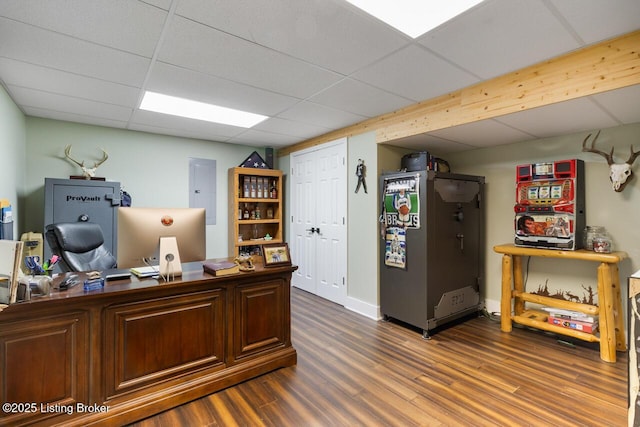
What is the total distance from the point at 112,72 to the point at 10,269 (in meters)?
1.68

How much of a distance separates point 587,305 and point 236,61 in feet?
12.3

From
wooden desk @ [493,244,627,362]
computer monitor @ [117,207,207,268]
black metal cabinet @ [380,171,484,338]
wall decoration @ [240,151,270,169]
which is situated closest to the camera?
computer monitor @ [117,207,207,268]

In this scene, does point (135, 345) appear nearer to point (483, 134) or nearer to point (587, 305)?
point (483, 134)

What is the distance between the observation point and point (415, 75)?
2.54 metres

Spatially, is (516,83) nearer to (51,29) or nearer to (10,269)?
(51,29)

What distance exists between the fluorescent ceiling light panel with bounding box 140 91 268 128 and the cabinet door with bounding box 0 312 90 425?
2161 mm

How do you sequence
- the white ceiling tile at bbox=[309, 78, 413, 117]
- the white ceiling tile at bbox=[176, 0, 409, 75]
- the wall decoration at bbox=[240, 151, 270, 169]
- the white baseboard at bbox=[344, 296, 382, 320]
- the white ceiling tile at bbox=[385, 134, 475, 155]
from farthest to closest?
the wall decoration at bbox=[240, 151, 270, 169] → the white baseboard at bbox=[344, 296, 382, 320] → the white ceiling tile at bbox=[385, 134, 475, 155] → the white ceiling tile at bbox=[309, 78, 413, 117] → the white ceiling tile at bbox=[176, 0, 409, 75]

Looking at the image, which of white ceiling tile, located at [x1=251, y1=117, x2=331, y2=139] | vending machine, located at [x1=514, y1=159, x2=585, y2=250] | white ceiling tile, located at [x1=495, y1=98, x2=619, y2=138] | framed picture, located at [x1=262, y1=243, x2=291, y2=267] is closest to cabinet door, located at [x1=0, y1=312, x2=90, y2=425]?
framed picture, located at [x1=262, y1=243, x2=291, y2=267]

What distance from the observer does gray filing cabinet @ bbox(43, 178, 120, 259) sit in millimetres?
3355

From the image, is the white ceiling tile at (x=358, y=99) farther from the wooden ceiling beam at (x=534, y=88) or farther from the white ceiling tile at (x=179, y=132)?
the white ceiling tile at (x=179, y=132)

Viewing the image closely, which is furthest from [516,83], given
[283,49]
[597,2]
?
[283,49]

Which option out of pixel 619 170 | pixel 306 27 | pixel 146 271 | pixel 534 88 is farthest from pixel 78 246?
pixel 619 170

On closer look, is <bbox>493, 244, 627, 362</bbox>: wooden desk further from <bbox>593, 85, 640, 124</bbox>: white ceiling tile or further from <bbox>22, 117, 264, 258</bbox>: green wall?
<bbox>22, 117, 264, 258</bbox>: green wall

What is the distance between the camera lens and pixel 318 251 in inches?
187
